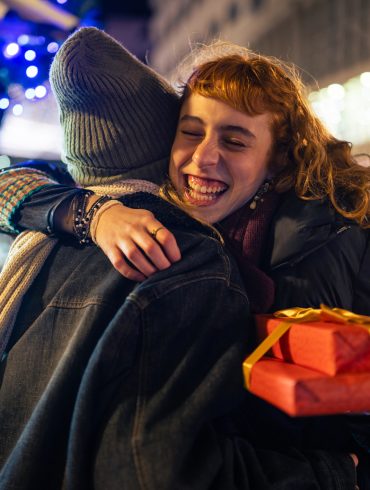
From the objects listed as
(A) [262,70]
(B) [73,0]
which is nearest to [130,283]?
(A) [262,70]

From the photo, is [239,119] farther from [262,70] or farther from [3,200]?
[3,200]

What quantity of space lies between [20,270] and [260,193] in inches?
33.3

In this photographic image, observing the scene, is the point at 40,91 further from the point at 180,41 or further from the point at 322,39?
the point at 180,41

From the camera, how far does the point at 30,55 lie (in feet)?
11.5

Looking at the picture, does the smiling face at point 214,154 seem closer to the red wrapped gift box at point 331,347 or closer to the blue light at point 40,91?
the red wrapped gift box at point 331,347

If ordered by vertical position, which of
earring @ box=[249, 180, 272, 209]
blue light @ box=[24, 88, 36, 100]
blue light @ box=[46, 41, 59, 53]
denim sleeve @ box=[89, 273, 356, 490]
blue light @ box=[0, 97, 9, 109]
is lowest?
denim sleeve @ box=[89, 273, 356, 490]

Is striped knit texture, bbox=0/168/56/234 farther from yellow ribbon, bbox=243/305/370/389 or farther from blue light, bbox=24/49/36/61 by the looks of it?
blue light, bbox=24/49/36/61

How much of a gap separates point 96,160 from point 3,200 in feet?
1.04

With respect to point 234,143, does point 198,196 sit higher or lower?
lower

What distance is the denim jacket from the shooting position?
3.35ft

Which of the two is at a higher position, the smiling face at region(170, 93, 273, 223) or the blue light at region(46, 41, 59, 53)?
the blue light at region(46, 41, 59, 53)

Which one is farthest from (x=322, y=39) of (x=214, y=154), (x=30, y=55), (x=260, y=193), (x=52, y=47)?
(x=214, y=154)

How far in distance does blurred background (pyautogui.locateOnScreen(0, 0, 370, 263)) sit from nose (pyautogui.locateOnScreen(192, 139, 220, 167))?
2.24 ft

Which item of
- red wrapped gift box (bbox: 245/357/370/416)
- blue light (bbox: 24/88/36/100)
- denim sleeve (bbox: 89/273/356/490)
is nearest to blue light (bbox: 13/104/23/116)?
blue light (bbox: 24/88/36/100)
